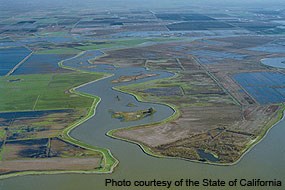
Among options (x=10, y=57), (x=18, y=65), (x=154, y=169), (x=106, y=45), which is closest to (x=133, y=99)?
(x=154, y=169)

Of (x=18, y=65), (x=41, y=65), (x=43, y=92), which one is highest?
(x=43, y=92)

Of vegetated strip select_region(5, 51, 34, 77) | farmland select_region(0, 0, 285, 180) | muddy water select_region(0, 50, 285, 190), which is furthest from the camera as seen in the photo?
vegetated strip select_region(5, 51, 34, 77)

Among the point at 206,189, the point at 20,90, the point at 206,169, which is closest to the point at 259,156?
the point at 206,169

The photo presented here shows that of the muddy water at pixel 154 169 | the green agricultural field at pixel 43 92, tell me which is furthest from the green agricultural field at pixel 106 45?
the muddy water at pixel 154 169

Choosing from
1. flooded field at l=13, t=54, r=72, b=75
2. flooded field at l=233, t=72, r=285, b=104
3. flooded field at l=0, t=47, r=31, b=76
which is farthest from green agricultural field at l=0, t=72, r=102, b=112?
flooded field at l=233, t=72, r=285, b=104

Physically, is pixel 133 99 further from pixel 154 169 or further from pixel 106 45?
pixel 106 45

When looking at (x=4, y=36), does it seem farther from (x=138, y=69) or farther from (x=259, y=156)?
(x=259, y=156)

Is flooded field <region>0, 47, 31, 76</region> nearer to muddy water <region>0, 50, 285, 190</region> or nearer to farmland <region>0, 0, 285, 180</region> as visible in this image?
farmland <region>0, 0, 285, 180</region>

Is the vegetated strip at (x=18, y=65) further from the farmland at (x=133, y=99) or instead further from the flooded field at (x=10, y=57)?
the flooded field at (x=10, y=57)
